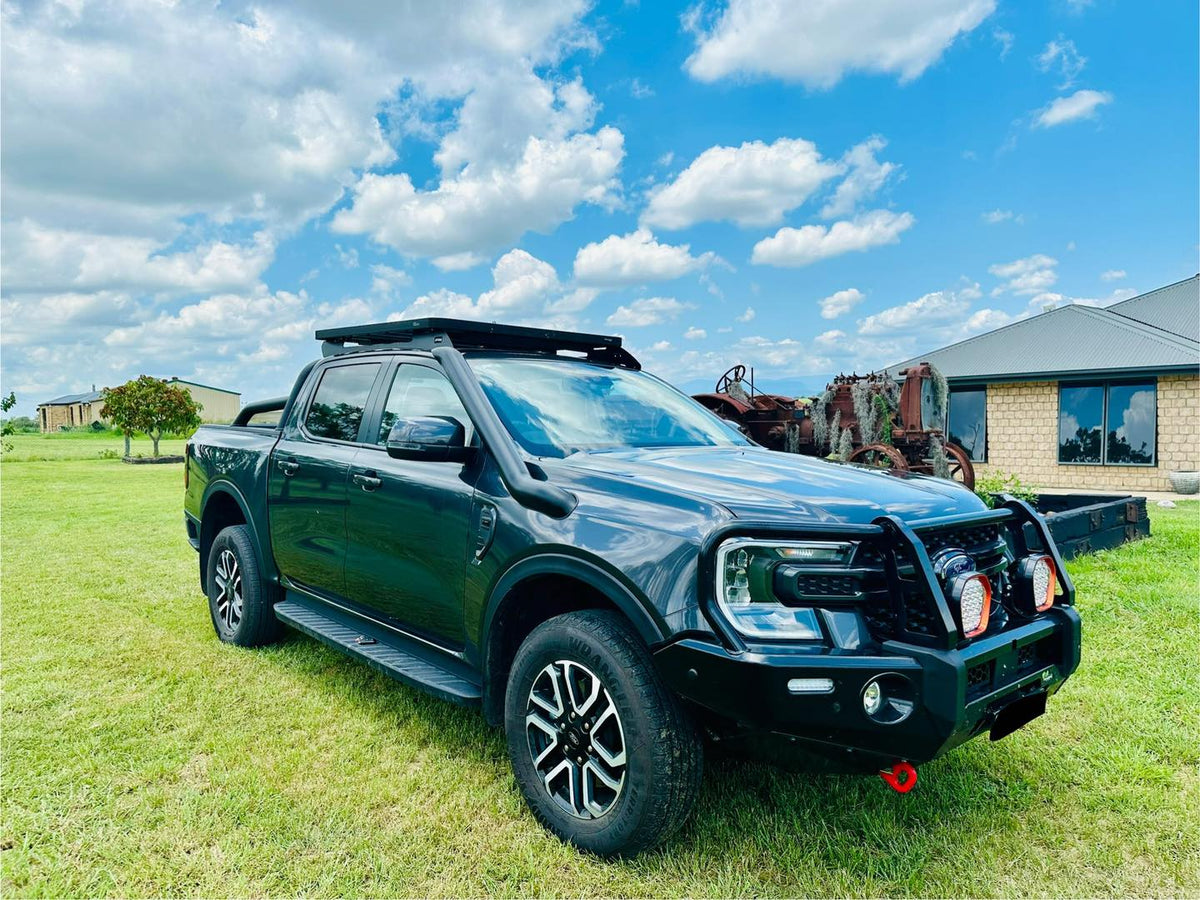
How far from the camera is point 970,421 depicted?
60.7 feet

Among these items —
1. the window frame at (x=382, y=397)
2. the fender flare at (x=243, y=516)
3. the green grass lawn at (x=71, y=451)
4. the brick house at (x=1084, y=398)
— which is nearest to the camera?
the window frame at (x=382, y=397)

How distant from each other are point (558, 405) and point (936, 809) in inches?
89.1

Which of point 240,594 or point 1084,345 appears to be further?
point 1084,345

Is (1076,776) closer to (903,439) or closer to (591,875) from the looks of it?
(591,875)

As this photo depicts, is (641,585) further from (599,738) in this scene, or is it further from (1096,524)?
(1096,524)

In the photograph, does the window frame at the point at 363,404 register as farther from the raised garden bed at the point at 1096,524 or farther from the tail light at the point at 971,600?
the raised garden bed at the point at 1096,524

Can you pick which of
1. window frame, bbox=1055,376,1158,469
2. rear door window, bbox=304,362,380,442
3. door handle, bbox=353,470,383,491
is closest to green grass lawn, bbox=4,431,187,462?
rear door window, bbox=304,362,380,442

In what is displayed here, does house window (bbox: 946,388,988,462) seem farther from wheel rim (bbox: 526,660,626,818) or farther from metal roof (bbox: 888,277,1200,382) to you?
wheel rim (bbox: 526,660,626,818)

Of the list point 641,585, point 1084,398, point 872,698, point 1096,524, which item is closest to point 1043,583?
point 872,698

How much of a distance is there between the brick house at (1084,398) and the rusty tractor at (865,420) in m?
4.43

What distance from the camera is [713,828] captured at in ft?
9.52

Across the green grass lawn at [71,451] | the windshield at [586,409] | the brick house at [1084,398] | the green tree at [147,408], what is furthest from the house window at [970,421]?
the green grass lawn at [71,451]

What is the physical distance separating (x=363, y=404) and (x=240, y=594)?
5.88 feet

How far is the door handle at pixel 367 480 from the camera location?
148 inches
